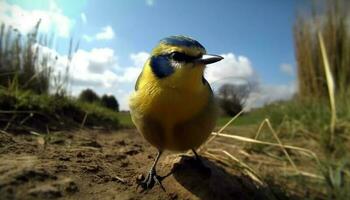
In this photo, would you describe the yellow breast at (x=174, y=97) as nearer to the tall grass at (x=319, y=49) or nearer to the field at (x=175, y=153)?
the field at (x=175, y=153)

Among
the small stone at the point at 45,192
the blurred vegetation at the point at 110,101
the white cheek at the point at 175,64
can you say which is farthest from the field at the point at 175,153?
the blurred vegetation at the point at 110,101

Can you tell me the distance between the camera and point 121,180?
2322 mm

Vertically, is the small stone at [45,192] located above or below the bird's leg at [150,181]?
above

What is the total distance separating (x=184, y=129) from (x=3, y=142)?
126cm

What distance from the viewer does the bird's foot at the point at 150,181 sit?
229 cm

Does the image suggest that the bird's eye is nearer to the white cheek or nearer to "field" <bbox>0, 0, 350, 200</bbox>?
the white cheek

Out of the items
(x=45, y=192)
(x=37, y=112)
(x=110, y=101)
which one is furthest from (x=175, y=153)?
(x=110, y=101)

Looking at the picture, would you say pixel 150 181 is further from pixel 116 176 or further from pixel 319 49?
pixel 319 49

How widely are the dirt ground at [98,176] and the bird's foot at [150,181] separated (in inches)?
1.0

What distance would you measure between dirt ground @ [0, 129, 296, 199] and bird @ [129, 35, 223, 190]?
0.15 m

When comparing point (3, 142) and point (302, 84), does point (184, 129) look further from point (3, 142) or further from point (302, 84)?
point (302, 84)

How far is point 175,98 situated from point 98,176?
23.1 inches


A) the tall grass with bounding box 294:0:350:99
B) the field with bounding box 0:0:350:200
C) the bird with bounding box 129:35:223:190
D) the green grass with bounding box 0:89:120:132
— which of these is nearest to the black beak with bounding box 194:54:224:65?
the bird with bounding box 129:35:223:190

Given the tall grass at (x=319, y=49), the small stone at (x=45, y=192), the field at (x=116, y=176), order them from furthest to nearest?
the tall grass at (x=319, y=49), the field at (x=116, y=176), the small stone at (x=45, y=192)
